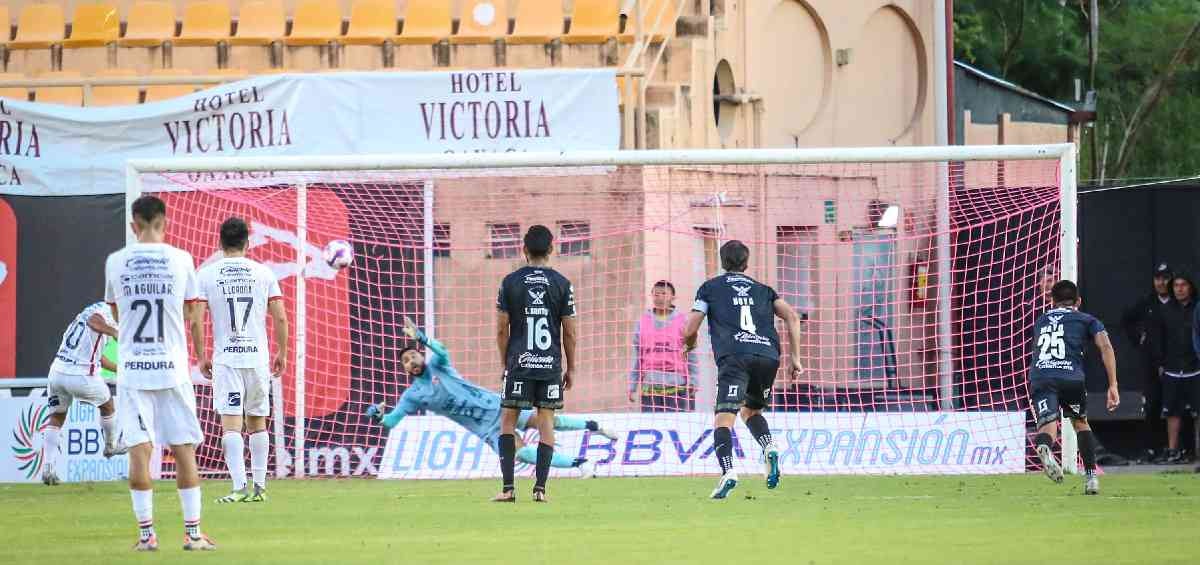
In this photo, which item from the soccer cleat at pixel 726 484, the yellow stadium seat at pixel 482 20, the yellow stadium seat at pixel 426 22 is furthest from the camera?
the yellow stadium seat at pixel 426 22

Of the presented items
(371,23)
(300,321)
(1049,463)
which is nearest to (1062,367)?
(1049,463)

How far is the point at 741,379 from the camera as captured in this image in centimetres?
1316

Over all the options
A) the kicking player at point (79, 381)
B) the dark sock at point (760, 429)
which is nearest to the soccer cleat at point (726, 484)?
the dark sock at point (760, 429)

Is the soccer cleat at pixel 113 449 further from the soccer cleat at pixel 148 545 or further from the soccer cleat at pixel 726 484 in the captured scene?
the soccer cleat at pixel 148 545

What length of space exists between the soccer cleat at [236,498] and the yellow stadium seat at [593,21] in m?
8.59

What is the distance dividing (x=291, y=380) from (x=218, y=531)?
22.5 feet

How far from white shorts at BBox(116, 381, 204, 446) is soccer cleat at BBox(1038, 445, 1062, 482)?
22.2ft

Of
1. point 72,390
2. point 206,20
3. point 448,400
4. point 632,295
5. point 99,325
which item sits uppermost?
point 206,20

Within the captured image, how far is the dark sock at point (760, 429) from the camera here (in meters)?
13.4

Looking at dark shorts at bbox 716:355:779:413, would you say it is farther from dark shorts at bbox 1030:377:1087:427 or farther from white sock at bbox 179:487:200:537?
white sock at bbox 179:487:200:537

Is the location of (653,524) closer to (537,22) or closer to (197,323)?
(197,323)

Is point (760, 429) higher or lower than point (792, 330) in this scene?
lower

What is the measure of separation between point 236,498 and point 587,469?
3.91m

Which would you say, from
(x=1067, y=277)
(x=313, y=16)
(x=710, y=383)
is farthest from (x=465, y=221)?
(x=1067, y=277)
